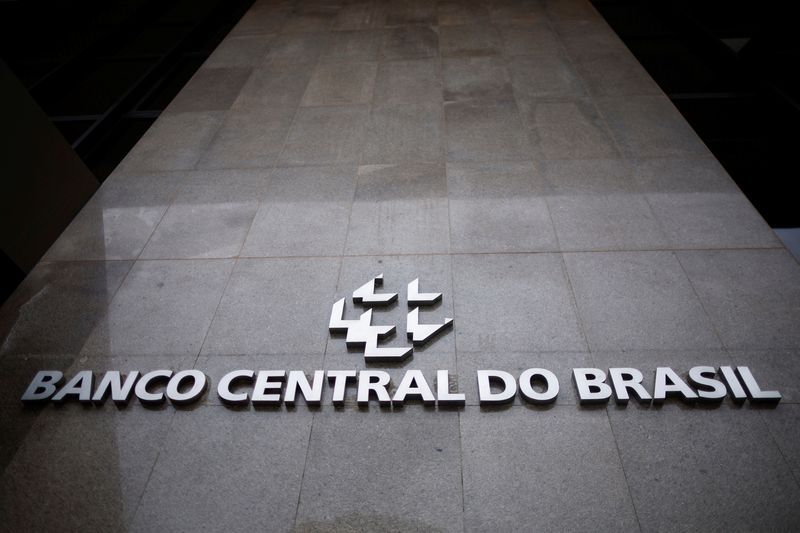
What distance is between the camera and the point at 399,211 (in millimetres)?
6348

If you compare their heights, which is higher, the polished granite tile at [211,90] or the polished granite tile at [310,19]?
the polished granite tile at [211,90]

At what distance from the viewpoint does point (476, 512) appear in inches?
147

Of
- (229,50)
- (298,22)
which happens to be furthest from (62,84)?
(298,22)

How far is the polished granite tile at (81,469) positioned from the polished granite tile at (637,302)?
403cm

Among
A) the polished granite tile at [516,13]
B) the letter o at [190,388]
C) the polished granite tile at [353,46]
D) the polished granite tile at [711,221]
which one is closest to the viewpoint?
the letter o at [190,388]

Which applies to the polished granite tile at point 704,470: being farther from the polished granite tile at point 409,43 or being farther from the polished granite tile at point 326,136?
the polished granite tile at point 409,43

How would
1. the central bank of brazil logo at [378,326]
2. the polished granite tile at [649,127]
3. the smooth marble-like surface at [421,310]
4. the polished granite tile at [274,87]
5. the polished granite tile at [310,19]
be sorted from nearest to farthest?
the smooth marble-like surface at [421,310] < the central bank of brazil logo at [378,326] < the polished granite tile at [649,127] < the polished granite tile at [274,87] < the polished granite tile at [310,19]

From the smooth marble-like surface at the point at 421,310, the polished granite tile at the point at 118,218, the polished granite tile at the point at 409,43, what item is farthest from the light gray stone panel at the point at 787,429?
the polished granite tile at the point at 409,43

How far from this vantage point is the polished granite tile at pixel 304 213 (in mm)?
5984

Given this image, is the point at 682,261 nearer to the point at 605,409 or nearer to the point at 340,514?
the point at 605,409

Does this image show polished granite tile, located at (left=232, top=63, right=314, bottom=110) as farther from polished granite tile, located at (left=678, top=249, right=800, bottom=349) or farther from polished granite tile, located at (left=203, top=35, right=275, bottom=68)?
polished granite tile, located at (left=678, top=249, right=800, bottom=349)

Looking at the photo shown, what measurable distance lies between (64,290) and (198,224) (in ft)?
5.29

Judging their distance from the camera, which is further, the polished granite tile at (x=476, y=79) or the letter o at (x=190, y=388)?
the polished granite tile at (x=476, y=79)

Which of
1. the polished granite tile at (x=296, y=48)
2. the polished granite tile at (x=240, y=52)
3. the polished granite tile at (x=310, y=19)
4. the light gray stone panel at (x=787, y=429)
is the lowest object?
the light gray stone panel at (x=787, y=429)
